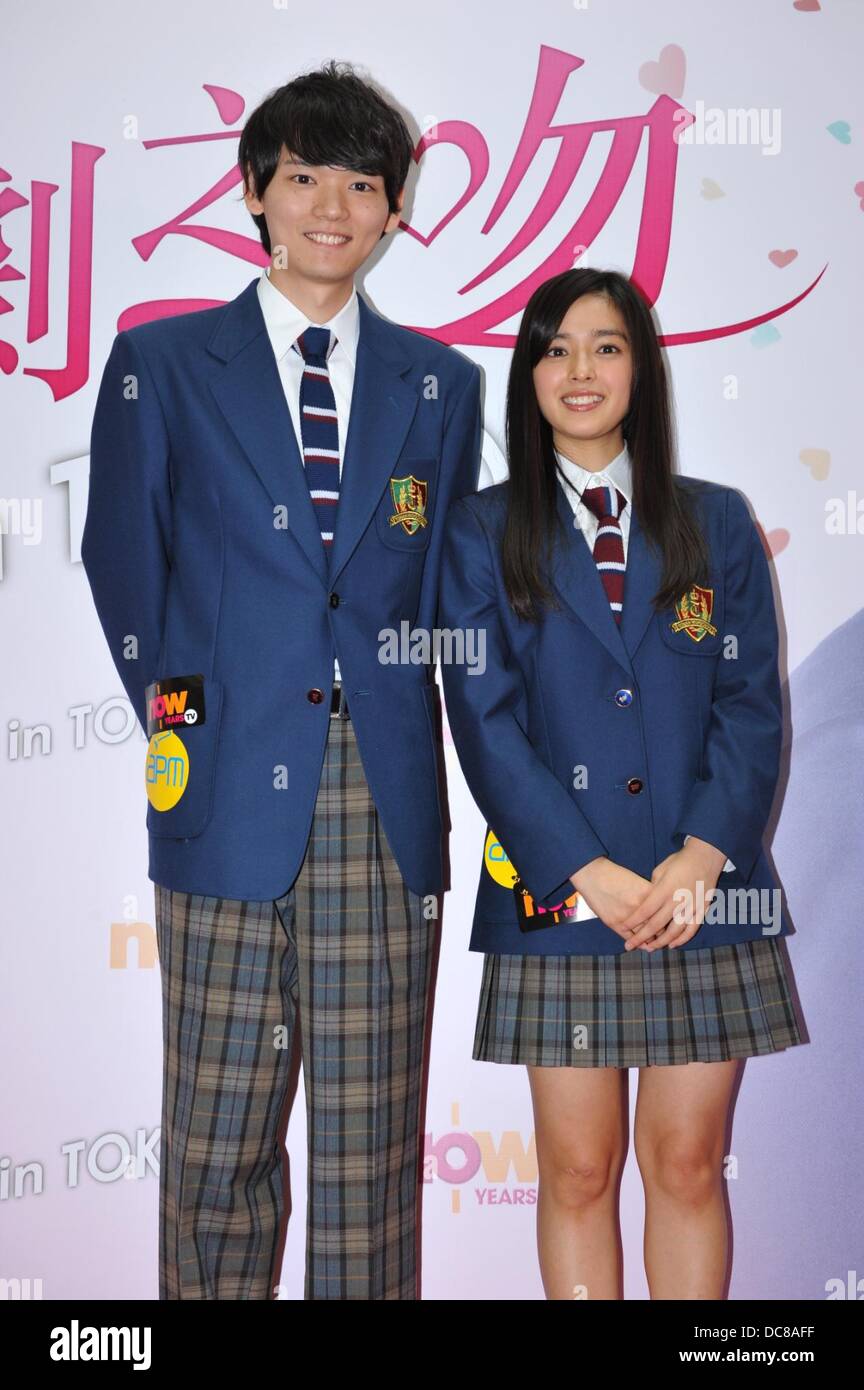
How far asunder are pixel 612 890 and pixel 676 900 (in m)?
0.09

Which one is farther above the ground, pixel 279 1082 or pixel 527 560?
pixel 527 560

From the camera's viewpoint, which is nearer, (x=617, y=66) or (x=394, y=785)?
(x=394, y=785)

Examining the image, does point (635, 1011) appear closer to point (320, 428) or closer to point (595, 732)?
point (595, 732)

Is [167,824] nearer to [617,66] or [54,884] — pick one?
[54,884]

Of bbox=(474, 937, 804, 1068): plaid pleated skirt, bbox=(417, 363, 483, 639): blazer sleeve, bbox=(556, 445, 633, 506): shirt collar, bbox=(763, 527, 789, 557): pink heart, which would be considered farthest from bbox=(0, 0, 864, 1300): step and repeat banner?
bbox=(474, 937, 804, 1068): plaid pleated skirt

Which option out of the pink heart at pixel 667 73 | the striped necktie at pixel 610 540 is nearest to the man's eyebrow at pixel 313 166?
the striped necktie at pixel 610 540

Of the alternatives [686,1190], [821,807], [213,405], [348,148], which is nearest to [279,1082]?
[686,1190]

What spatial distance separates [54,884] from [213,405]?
2.85 feet

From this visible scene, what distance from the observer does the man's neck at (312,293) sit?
174 cm

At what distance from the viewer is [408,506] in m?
1.73

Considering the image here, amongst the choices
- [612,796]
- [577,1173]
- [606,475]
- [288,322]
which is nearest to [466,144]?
[288,322]

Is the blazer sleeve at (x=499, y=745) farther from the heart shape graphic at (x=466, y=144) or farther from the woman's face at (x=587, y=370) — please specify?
the heart shape graphic at (x=466, y=144)

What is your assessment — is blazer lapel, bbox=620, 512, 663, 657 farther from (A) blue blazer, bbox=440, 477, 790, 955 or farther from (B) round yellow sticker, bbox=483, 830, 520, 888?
(B) round yellow sticker, bbox=483, 830, 520, 888

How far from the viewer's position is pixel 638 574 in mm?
1738
